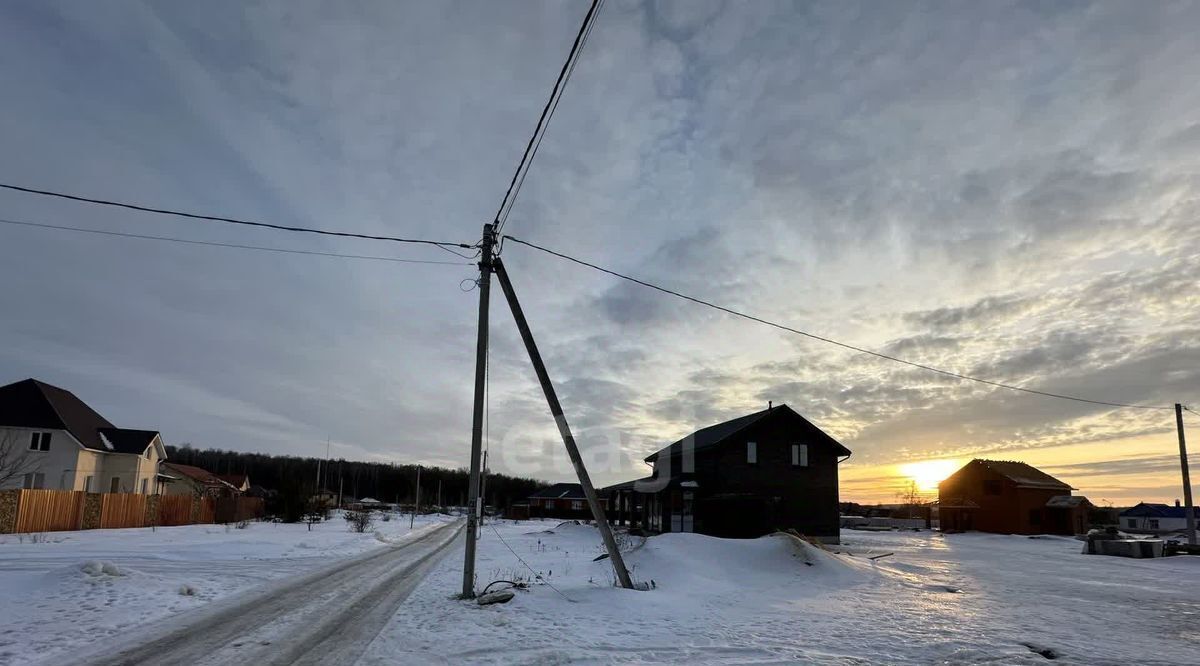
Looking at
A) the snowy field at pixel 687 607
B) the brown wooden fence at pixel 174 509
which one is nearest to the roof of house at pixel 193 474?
the brown wooden fence at pixel 174 509

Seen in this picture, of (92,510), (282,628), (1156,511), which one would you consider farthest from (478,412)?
(1156,511)

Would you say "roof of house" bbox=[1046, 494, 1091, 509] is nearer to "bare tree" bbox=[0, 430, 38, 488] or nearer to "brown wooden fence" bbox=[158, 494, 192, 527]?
"brown wooden fence" bbox=[158, 494, 192, 527]

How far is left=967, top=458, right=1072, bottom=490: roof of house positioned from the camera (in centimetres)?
5505

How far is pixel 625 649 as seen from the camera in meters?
9.69

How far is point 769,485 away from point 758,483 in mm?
674

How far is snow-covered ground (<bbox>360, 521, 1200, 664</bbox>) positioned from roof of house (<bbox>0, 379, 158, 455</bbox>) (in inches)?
1313

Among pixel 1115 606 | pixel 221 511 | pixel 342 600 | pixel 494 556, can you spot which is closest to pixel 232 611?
pixel 342 600

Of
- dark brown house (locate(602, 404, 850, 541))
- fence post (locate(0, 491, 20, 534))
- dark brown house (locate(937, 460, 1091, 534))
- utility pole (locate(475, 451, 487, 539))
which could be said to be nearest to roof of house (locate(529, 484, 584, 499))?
utility pole (locate(475, 451, 487, 539))

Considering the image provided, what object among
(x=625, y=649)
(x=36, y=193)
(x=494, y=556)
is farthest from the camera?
(x=494, y=556)

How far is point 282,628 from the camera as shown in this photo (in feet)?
34.2

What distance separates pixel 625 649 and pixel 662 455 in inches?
1331

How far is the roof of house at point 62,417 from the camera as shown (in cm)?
4069

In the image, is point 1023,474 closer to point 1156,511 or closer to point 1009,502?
point 1009,502

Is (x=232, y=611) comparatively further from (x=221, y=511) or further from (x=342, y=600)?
(x=221, y=511)
